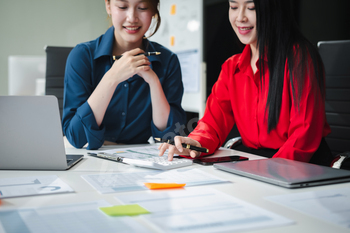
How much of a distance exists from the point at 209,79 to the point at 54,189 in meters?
3.01

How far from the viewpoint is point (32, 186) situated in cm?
74

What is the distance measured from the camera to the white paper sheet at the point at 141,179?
29.0 inches

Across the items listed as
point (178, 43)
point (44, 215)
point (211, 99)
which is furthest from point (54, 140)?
point (178, 43)

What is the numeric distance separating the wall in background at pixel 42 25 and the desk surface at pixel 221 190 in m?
3.84

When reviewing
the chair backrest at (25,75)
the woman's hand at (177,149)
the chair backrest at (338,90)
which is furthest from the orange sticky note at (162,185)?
the chair backrest at (25,75)

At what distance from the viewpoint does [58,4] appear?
4.77m

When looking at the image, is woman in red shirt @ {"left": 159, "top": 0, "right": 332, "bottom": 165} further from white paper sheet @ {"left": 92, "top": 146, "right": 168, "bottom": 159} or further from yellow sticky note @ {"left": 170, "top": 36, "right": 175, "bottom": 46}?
yellow sticky note @ {"left": 170, "top": 36, "right": 175, "bottom": 46}

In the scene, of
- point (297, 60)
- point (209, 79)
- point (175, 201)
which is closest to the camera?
point (175, 201)

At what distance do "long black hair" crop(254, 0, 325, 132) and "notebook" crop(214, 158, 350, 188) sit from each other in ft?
1.56

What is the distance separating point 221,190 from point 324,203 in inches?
7.8

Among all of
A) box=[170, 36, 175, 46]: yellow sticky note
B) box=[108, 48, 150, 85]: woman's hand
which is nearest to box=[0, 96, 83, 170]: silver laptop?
box=[108, 48, 150, 85]: woman's hand

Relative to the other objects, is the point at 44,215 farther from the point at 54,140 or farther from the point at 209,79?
the point at 209,79

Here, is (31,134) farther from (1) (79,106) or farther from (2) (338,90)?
(2) (338,90)

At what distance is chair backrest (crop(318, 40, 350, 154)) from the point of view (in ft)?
5.59
